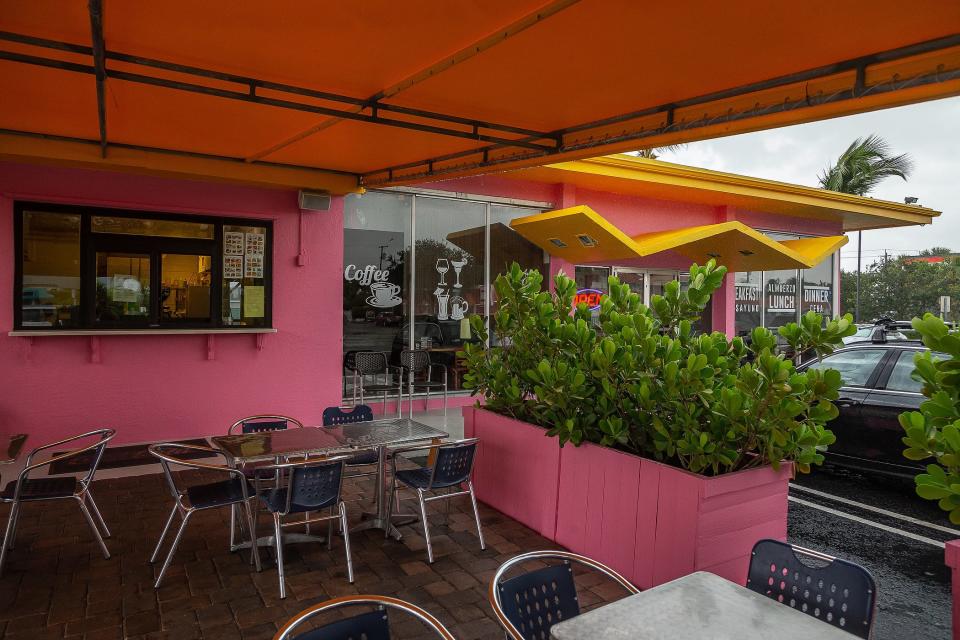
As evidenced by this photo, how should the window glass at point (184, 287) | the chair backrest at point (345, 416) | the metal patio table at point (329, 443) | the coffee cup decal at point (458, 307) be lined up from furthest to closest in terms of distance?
the coffee cup decal at point (458, 307)
the window glass at point (184, 287)
the chair backrest at point (345, 416)
the metal patio table at point (329, 443)

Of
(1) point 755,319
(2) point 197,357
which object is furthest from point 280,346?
(1) point 755,319

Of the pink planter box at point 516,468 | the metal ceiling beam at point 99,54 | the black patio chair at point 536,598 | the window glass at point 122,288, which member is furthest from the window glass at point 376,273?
the black patio chair at point 536,598

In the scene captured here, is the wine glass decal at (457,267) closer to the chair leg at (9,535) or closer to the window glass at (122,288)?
the window glass at (122,288)

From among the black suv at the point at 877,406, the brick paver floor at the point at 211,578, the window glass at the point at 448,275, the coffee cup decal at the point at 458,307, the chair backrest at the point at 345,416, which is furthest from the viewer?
the coffee cup decal at the point at 458,307

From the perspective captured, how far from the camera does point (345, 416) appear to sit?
5.46 meters

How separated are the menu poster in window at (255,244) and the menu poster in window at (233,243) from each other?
85 millimetres

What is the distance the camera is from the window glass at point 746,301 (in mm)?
13672

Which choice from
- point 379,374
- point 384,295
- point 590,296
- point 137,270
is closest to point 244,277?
point 137,270

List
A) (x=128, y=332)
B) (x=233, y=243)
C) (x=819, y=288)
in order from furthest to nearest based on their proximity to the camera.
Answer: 1. (x=819, y=288)
2. (x=233, y=243)
3. (x=128, y=332)

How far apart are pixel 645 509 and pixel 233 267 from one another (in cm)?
553

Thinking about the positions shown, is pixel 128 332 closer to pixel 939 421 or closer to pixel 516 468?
pixel 516 468

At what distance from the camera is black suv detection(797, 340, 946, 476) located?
5.84 meters

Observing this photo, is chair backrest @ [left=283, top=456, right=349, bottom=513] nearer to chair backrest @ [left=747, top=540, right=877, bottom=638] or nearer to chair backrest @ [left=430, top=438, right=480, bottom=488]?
chair backrest @ [left=430, top=438, right=480, bottom=488]

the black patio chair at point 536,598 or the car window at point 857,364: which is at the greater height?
the car window at point 857,364
